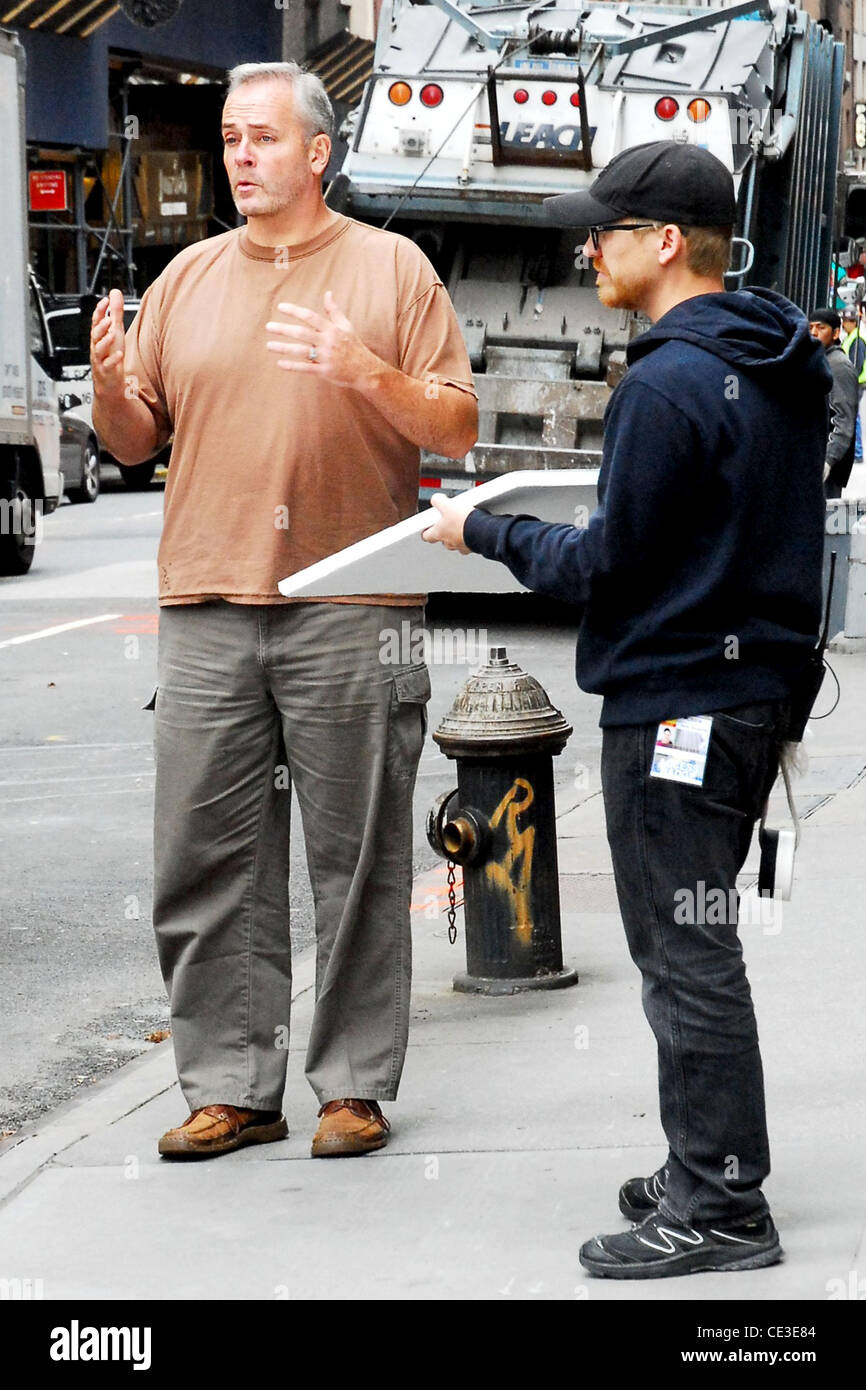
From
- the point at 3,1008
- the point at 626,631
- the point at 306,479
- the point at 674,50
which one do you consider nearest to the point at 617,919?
the point at 3,1008

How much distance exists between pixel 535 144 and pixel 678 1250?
1075cm

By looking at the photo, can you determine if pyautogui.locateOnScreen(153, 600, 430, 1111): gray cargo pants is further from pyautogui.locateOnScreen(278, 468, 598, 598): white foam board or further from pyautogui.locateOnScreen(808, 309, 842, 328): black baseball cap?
pyautogui.locateOnScreen(808, 309, 842, 328): black baseball cap

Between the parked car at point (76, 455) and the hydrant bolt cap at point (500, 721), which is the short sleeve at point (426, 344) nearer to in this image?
the hydrant bolt cap at point (500, 721)

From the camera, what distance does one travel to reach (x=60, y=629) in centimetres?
1414

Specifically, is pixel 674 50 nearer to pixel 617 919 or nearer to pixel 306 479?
pixel 617 919

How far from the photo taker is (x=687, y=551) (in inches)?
144

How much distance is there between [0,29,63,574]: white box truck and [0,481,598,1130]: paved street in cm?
52

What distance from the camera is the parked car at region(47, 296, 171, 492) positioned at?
794 inches

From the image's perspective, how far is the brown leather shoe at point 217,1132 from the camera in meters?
4.57

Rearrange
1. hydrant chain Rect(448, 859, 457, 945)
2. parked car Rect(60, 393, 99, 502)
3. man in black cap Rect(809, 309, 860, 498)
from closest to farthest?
hydrant chain Rect(448, 859, 457, 945), man in black cap Rect(809, 309, 860, 498), parked car Rect(60, 393, 99, 502)

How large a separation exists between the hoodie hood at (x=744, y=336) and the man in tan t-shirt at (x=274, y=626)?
0.77 meters

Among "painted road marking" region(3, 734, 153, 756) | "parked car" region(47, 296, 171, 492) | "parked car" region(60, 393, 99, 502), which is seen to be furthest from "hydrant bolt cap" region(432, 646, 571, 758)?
"parked car" region(60, 393, 99, 502)

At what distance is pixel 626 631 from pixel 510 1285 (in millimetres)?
1167

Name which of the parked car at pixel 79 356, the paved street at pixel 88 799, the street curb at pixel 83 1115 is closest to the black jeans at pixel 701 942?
the street curb at pixel 83 1115
